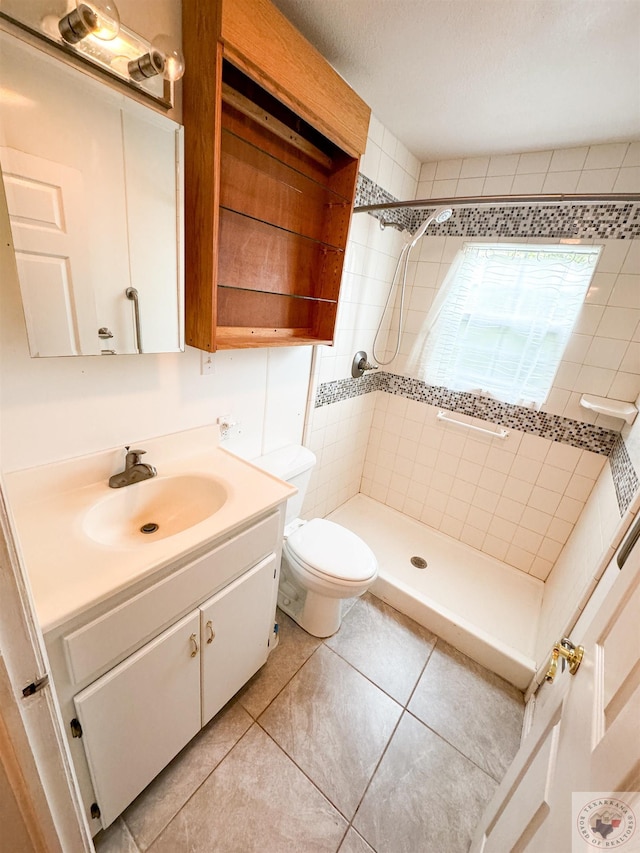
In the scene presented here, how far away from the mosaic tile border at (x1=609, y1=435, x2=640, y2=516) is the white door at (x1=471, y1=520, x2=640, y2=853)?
75 centimetres

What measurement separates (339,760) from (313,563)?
0.65 metres

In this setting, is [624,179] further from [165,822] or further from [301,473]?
[165,822]

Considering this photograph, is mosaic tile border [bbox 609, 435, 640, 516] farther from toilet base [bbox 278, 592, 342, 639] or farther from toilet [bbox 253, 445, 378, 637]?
toilet base [bbox 278, 592, 342, 639]

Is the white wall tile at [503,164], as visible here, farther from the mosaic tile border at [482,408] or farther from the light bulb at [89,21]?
the light bulb at [89,21]

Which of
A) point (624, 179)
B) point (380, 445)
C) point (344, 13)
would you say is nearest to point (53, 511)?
point (344, 13)

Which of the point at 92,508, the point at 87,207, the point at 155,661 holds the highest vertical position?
the point at 87,207

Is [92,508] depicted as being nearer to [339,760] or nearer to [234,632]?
[234,632]

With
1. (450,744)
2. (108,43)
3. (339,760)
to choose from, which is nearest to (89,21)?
(108,43)

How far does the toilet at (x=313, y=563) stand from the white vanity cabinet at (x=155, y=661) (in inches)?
10.3

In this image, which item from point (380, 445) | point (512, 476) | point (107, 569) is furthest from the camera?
point (380, 445)

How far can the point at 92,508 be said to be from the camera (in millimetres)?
922

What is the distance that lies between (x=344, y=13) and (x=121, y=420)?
1.39 m

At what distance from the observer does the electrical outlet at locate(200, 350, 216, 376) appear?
119 centimetres

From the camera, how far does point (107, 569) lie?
72 cm
